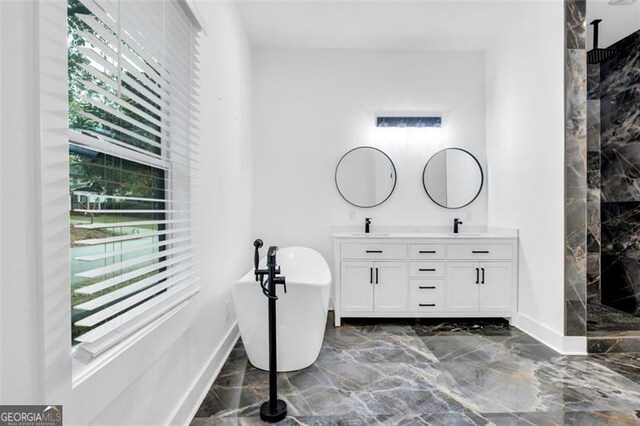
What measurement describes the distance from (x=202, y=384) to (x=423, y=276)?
2198mm

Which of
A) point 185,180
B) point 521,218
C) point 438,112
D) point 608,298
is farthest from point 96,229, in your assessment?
point 608,298

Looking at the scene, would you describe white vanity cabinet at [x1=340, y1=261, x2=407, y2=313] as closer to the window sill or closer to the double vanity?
the double vanity

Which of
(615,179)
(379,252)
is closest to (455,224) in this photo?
(379,252)

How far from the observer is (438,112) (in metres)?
3.74

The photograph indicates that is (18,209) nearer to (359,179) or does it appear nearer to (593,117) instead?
(359,179)

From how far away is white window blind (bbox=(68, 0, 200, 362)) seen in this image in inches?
38.7

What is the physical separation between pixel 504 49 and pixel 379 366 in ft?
11.1

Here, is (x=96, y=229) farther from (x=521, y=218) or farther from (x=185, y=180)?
(x=521, y=218)

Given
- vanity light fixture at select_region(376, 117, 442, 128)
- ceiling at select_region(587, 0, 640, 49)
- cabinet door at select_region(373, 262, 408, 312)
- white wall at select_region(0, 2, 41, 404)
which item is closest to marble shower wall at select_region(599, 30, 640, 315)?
ceiling at select_region(587, 0, 640, 49)

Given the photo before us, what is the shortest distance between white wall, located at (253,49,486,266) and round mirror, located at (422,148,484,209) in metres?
0.08

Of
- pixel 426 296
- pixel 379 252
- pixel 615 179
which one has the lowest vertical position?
pixel 426 296

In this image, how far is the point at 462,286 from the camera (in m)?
3.20

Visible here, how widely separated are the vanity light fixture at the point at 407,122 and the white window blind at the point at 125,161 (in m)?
2.42

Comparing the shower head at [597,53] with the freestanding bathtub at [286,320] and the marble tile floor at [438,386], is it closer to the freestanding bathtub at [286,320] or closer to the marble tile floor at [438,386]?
the marble tile floor at [438,386]
